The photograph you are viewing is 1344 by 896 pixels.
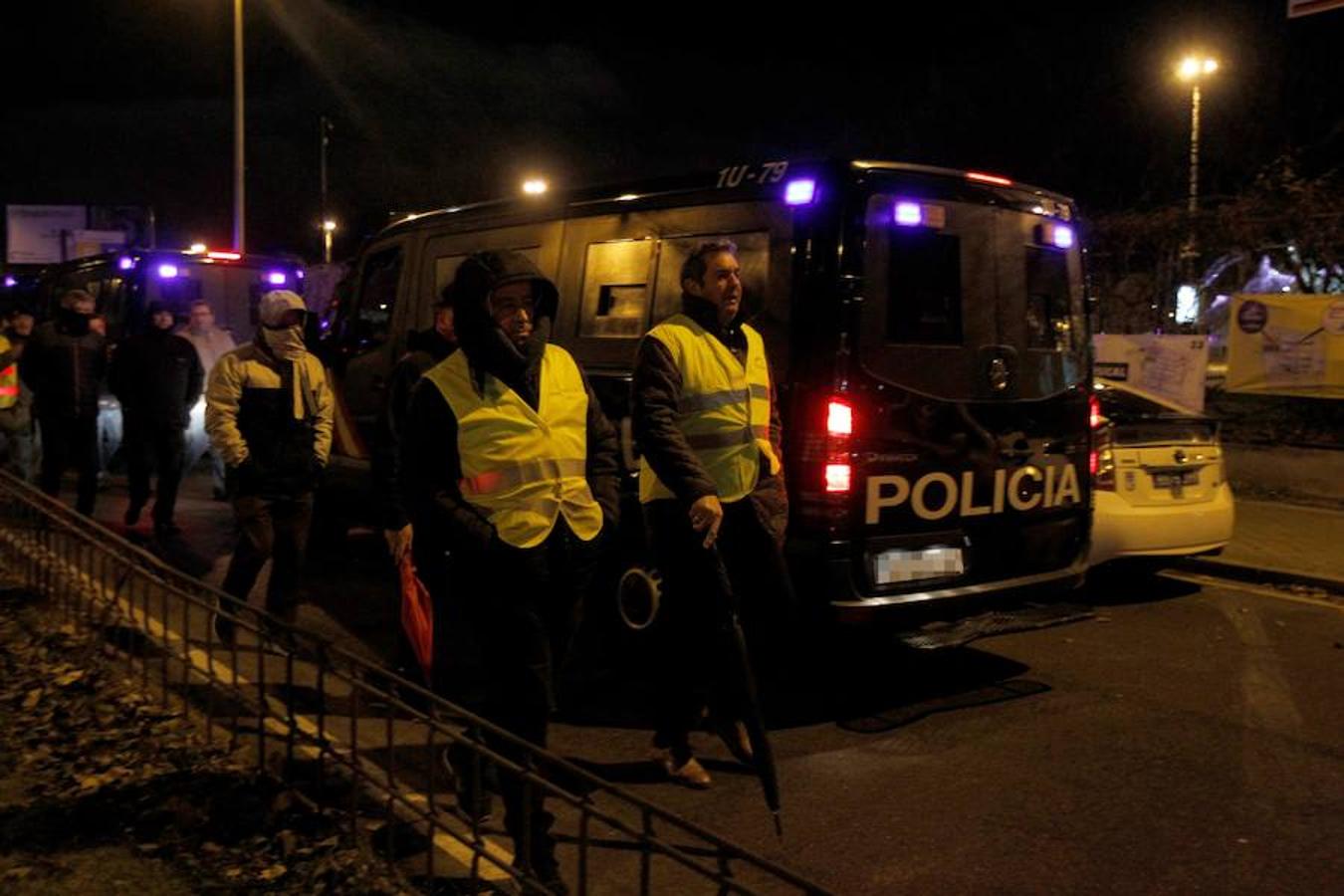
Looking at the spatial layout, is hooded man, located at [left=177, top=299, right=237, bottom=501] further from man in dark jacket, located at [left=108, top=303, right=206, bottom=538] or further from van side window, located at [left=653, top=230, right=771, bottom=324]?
van side window, located at [left=653, top=230, right=771, bottom=324]

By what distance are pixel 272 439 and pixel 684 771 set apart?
247 cm

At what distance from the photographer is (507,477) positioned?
3.28 m

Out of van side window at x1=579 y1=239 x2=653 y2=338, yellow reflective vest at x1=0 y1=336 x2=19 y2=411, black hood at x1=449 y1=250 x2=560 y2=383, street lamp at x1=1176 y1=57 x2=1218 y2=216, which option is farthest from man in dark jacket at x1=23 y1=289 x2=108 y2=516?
street lamp at x1=1176 y1=57 x2=1218 y2=216

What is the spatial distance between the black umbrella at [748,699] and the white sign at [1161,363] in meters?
9.21

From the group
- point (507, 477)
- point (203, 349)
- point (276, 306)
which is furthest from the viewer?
point (203, 349)

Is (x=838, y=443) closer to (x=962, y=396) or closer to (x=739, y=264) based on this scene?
(x=962, y=396)

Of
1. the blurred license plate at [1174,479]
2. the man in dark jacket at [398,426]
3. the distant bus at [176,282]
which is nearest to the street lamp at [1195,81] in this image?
the blurred license plate at [1174,479]

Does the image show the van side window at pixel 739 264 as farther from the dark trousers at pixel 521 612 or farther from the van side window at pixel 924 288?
A: the dark trousers at pixel 521 612

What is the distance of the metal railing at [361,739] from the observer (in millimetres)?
2639

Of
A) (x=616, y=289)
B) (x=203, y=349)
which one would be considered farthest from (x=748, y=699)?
(x=203, y=349)

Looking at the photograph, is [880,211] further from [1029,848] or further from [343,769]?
[343,769]

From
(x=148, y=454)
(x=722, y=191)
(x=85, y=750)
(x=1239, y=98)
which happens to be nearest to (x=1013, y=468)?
(x=722, y=191)

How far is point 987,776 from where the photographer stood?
4.39 meters

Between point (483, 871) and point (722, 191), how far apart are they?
10.2 feet
